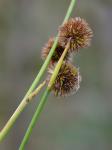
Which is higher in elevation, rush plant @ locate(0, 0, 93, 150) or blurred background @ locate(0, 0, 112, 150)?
rush plant @ locate(0, 0, 93, 150)

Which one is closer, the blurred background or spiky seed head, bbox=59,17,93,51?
spiky seed head, bbox=59,17,93,51

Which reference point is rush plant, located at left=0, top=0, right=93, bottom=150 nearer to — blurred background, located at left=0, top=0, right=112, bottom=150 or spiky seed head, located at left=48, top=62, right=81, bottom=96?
spiky seed head, located at left=48, top=62, right=81, bottom=96

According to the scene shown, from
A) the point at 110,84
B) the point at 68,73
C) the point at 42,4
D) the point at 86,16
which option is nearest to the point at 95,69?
the point at 110,84

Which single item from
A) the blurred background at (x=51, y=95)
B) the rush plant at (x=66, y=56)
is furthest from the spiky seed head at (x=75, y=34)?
the blurred background at (x=51, y=95)

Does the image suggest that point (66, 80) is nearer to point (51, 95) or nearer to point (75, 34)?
point (75, 34)

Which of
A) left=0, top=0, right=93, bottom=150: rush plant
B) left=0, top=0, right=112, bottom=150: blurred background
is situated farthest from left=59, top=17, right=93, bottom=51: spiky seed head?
left=0, top=0, right=112, bottom=150: blurred background

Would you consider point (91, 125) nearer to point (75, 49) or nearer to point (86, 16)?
point (86, 16)

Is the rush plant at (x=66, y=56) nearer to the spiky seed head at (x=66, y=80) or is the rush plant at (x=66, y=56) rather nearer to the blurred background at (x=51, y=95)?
the spiky seed head at (x=66, y=80)
